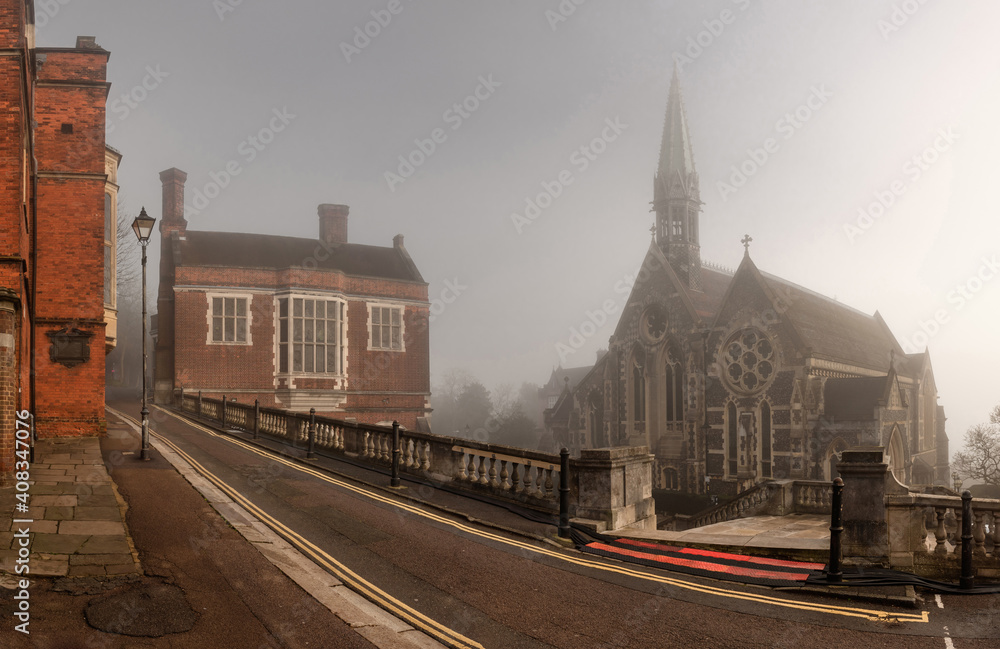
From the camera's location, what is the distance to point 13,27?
14.4 m

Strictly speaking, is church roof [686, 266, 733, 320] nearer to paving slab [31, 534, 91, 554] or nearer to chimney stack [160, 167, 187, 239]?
chimney stack [160, 167, 187, 239]

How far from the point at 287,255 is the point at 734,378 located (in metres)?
29.1

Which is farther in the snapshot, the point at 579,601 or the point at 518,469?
the point at 518,469

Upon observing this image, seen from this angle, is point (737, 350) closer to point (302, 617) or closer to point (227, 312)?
point (227, 312)

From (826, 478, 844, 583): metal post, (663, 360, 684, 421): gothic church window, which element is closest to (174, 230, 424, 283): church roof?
(663, 360, 684, 421): gothic church window

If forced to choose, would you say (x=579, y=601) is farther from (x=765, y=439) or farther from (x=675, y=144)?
(x=675, y=144)

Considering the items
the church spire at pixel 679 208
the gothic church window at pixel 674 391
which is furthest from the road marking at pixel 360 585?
the church spire at pixel 679 208

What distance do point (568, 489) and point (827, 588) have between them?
4.25 m

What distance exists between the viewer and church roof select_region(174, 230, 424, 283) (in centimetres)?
3850

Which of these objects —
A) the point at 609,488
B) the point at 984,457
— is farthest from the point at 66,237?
the point at 984,457

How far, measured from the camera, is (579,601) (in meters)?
7.38

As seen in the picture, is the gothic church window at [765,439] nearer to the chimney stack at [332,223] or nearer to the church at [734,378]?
the church at [734,378]

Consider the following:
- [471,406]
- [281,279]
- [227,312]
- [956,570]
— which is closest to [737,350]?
[281,279]

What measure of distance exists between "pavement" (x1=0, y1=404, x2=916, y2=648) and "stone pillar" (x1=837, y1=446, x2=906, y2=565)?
21.0 inches
